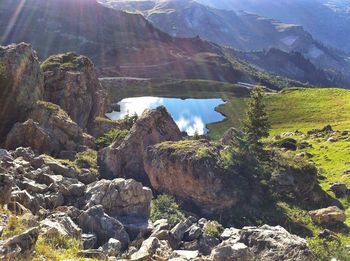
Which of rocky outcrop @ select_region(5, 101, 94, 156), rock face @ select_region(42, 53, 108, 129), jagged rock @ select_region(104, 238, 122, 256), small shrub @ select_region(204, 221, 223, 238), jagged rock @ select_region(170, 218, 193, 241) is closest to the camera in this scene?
jagged rock @ select_region(104, 238, 122, 256)

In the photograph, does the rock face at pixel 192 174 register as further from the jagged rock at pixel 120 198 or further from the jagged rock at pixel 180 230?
the jagged rock at pixel 180 230

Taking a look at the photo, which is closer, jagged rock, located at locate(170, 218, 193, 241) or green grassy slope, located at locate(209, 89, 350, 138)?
jagged rock, located at locate(170, 218, 193, 241)

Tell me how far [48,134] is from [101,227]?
23.4 metres

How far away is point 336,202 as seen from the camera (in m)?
40.0

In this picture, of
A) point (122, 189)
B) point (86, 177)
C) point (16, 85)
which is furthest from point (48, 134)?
point (122, 189)

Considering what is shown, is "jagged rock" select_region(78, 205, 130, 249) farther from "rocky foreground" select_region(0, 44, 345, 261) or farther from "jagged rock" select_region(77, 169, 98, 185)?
"jagged rock" select_region(77, 169, 98, 185)

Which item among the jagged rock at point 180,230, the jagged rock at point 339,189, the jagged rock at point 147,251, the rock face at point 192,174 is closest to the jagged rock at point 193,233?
the jagged rock at point 180,230

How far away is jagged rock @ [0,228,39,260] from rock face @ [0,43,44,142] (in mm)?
29379

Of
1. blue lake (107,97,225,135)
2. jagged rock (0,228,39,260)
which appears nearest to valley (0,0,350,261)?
jagged rock (0,228,39,260)

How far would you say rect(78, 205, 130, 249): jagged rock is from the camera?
2023 cm

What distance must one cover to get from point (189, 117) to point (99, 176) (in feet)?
295

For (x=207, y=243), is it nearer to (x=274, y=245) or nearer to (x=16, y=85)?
(x=274, y=245)

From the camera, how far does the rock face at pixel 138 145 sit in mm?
39250

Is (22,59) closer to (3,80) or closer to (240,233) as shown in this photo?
(3,80)
